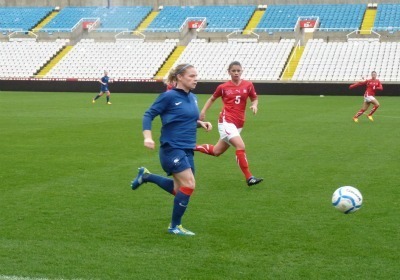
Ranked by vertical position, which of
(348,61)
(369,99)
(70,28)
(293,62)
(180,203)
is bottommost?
(180,203)

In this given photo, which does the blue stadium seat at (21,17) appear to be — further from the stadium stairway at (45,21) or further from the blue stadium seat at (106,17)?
the blue stadium seat at (106,17)

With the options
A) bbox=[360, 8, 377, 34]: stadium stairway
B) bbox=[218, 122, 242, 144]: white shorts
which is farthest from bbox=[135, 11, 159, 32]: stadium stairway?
bbox=[218, 122, 242, 144]: white shorts

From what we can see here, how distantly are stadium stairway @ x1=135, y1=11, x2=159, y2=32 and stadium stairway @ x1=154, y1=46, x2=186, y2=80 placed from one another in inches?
174

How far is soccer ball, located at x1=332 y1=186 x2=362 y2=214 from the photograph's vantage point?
Answer: 8.73 meters

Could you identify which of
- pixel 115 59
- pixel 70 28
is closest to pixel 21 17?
pixel 70 28

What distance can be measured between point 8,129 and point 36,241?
46.5 ft

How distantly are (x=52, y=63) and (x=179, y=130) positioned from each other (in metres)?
46.4

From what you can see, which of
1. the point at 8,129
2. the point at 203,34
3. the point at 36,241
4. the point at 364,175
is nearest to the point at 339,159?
the point at 364,175

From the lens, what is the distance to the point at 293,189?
11312 mm

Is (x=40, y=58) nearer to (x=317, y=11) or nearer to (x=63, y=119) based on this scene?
(x=317, y=11)

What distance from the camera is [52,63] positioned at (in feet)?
175

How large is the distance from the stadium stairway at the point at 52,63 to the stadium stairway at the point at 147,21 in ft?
18.1

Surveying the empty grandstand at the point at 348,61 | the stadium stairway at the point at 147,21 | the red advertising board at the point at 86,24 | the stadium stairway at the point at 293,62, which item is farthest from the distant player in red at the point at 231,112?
the red advertising board at the point at 86,24

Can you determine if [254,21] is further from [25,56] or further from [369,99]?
[369,99]
